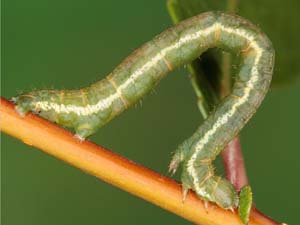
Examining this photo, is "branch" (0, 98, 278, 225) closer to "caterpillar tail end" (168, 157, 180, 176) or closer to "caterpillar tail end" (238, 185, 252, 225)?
"caterpillar tail end" (238, 185, 252, 225)

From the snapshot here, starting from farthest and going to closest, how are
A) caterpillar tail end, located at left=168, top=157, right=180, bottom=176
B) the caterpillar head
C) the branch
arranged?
caterpillar tail end, located at left=168, top=157, right=180, bottom=176 → the caterpillar head → the branch

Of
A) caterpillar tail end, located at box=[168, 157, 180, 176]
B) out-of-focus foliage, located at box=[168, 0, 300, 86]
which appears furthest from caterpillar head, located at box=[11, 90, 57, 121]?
out-of-focus foliage, located at box=[168, 0, 300, 86]

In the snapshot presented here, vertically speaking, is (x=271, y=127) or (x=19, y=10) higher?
(x=19, y=10)

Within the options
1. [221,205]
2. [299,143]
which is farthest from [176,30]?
[299,143]

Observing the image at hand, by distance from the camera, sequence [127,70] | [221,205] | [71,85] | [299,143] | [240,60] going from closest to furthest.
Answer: [221,205]
[127,70]
[240,60]
[71,85]
[299,143]

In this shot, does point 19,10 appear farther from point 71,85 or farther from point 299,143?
point 299,143

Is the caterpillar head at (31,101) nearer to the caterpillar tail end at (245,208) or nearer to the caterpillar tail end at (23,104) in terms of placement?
the caterpillar tail end at (23,104)

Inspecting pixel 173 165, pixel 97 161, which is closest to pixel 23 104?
pixel 97 161

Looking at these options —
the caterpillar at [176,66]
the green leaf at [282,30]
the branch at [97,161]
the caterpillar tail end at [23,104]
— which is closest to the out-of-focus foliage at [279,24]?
the green leaf at [282,30]
